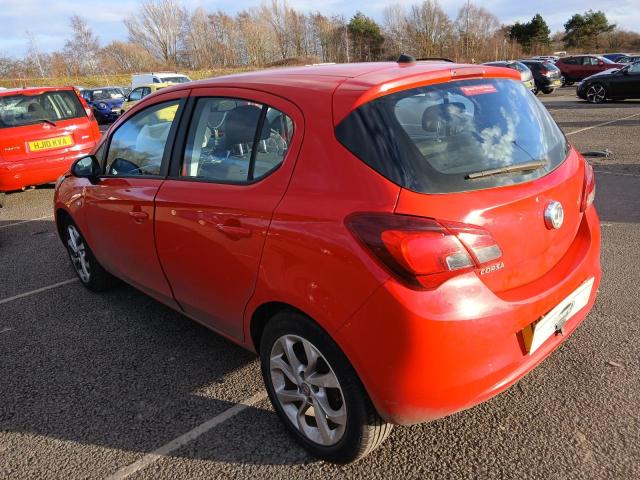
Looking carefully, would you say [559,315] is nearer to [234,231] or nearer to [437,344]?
[437,344]

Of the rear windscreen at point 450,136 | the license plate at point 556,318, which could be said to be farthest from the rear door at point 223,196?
the license plate at point 556,318

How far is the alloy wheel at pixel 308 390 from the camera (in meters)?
2.23

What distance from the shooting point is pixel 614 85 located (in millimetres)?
18391

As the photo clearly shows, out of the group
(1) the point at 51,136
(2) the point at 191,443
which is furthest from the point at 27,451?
(1) the point at 51,136

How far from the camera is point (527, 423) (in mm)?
2508

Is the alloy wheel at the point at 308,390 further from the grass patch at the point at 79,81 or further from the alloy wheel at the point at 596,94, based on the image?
the grass patch at the point at 79,81

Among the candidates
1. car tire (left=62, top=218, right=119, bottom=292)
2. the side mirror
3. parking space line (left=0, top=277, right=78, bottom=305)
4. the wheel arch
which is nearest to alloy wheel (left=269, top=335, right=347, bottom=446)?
the wheel arch

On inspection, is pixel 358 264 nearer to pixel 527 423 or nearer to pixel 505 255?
pixel 505 255

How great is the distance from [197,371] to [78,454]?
808 millimetres

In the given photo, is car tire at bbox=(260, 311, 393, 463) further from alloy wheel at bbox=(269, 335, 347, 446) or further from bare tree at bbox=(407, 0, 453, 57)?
bare tree at bbox=(407, 0, 453, 57)

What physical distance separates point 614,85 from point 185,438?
2040 centimetres

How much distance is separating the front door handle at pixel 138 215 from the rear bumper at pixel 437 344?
1.67 m

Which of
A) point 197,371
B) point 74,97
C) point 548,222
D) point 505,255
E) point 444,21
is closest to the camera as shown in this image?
point 505,255

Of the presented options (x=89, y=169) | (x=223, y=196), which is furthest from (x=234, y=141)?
(x=89, y=169)
